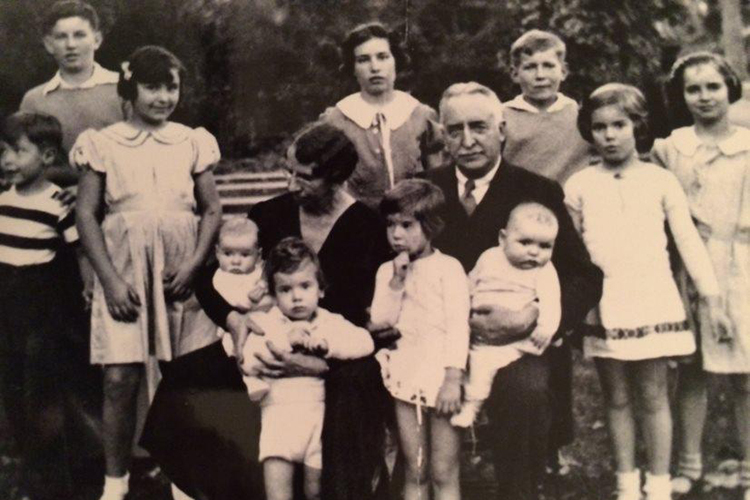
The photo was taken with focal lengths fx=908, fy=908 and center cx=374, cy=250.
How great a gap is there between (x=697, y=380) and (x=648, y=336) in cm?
33

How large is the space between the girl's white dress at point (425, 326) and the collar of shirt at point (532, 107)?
728mm

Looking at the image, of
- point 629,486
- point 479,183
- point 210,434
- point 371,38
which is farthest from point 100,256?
point 629,486

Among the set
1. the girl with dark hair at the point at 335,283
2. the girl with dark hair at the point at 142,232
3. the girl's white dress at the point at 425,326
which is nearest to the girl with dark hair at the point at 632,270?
the girl's white dress at the point at 425,326

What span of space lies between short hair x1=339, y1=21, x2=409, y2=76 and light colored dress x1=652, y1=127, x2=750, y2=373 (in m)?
1.18

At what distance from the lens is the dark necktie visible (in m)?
3.87

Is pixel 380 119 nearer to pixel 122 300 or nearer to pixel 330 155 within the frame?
pixel 330 155

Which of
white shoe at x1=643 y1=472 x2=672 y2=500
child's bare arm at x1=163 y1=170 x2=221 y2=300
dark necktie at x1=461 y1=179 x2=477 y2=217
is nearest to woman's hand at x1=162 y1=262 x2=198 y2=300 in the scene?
child's bare arm at x1=163 y1=170 x2=221 y2=300

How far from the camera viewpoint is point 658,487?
3934 mm

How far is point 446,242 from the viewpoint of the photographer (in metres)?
3.85

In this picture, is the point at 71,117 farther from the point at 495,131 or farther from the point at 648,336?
the point at 648,336

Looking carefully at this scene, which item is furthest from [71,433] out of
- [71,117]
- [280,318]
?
[71,117]

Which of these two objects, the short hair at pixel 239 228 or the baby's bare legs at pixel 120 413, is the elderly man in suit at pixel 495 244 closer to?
the short hair at pixel 239 228

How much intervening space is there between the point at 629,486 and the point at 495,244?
1.20m

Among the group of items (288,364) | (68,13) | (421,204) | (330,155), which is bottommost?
(288,364)
